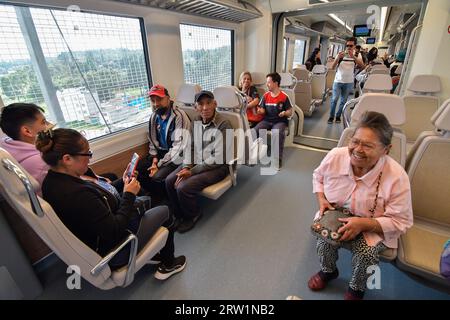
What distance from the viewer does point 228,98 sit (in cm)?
223

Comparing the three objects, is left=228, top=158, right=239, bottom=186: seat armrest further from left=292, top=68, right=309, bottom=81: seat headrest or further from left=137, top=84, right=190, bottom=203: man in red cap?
left=292, top=68, right=309, bottom=81: seat headrest

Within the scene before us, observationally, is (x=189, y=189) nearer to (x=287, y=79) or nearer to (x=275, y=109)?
(x=275, y=109)

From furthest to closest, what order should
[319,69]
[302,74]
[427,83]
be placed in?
1. [319,69]
2. [302,74]
3. [427,83]

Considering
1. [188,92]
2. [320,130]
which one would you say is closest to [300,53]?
[320,130]

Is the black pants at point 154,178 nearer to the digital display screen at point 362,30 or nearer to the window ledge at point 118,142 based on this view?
the window ledge at point 118,142

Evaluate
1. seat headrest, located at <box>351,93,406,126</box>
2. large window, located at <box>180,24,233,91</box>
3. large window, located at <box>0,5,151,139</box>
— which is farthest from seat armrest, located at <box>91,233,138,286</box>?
large window, located at <box>180,24,233,91</box>

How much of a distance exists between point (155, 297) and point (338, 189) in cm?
138

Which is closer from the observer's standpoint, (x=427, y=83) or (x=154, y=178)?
(x=154, y=178)

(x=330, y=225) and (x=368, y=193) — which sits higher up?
(x=368, y=193)

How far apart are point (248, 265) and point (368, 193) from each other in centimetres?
98

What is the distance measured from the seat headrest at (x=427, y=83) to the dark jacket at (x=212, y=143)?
2343mm

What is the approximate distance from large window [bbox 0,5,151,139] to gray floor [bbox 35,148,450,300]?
130cm
